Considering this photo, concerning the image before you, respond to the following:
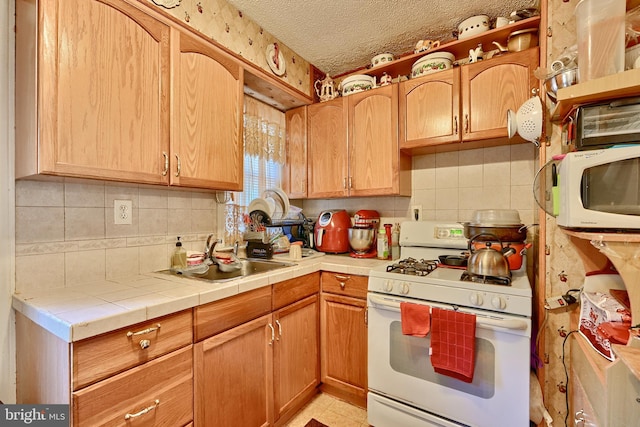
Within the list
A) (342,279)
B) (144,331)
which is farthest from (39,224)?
(342,279)

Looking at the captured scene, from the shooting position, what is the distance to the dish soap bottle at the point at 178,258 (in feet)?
5.37

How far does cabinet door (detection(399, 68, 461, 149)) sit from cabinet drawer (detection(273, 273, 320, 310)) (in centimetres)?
108

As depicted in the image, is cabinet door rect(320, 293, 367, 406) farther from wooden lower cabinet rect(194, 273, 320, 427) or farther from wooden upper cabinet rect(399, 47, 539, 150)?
wooden upper cabinet rect(399, 47, 539, 150)

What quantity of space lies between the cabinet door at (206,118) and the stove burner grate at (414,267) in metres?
1.03

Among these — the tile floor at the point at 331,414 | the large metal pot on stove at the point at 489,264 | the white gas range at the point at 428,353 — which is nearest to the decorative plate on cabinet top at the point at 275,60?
the white gas range at the point at 428,353

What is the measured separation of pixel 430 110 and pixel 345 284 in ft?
4.07

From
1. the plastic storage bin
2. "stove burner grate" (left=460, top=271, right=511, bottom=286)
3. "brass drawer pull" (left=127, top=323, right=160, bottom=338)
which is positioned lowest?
"brass drawer pull" (left=127, top=323, right=160, bottom=338)

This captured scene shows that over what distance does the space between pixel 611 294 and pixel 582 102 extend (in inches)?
28.6

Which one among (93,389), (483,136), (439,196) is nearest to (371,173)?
(439,196)

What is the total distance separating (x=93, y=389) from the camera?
865 mm

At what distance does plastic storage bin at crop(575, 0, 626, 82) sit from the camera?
98 cm

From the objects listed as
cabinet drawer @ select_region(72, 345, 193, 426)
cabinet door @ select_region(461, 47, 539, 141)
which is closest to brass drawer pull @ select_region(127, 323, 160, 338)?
cabinet drawer @ select_region(72, 345, 193, 426)

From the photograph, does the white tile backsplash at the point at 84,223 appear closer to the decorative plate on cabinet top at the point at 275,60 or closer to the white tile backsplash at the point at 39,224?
the white tile backsplash at the point at 39,224

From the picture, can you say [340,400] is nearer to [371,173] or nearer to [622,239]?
[371,173]
